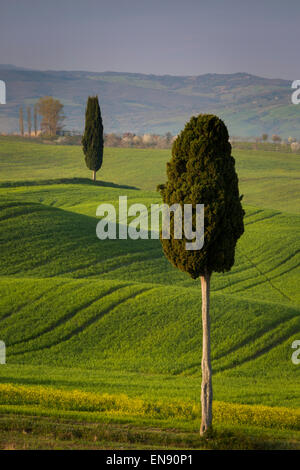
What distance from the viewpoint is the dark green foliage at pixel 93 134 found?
100438 mm

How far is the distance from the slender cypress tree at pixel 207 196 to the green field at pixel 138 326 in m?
4.31

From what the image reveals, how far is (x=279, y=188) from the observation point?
403 feet

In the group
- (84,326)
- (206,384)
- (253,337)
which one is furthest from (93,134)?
(206,384)

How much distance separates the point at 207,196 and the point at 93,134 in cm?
8515

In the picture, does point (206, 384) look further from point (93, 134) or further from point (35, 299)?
point (93, 134)

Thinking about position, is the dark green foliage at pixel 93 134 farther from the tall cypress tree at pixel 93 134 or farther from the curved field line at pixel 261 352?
the curved field line at pixel 261 352

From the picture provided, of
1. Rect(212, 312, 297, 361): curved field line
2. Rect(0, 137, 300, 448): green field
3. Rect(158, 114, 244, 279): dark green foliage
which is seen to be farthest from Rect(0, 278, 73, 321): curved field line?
Rect(158, 114, 244, 279): dark green foliage

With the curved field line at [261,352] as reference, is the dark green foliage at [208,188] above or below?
above

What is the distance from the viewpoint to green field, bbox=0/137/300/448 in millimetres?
21875

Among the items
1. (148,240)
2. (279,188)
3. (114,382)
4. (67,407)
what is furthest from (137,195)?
(67,407)

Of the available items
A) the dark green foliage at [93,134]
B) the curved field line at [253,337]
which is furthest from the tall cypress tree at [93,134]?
the curved field line at [253,337]

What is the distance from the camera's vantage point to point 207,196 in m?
19.2

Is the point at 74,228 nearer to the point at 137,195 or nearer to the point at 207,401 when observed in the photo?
the point at 137,195

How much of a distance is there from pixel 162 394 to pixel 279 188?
332ft
